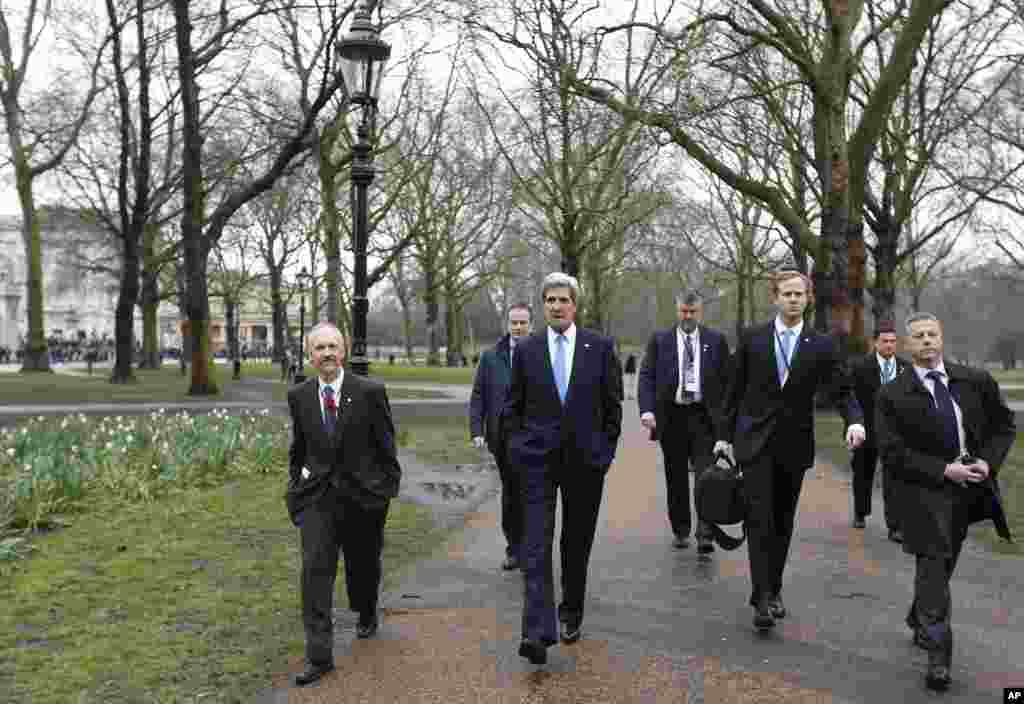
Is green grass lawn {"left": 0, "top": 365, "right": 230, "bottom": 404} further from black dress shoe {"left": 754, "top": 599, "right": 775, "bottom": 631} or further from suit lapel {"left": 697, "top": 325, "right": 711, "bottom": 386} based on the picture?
black dress shoe {"left": 754, "top": 599, "right": 775, "bottom": 631}

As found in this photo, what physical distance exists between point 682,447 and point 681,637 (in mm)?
2510

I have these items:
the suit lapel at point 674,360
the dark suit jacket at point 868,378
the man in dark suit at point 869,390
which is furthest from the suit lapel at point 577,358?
the dark suit jacket at point 868,378

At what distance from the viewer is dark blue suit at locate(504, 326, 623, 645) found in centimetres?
Result: 464

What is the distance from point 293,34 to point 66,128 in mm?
9143

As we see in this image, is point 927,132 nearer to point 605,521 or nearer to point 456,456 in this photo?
point 456,456

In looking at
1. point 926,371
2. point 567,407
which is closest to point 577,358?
point 567,407

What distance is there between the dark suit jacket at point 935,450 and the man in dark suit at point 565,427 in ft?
4.32

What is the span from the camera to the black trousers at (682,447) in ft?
23.3

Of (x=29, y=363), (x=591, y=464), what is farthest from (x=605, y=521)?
(x=29, y=363)

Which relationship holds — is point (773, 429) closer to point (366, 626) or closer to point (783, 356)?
point (783, 356)

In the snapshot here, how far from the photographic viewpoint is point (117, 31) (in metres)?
23.7

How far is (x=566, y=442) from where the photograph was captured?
15.5ft

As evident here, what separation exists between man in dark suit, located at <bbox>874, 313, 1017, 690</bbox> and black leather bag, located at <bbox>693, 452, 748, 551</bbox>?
86cm

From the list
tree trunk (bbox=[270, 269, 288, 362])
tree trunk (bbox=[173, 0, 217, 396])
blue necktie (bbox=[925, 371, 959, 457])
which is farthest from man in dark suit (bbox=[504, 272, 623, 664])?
tree trunk (bbox=[270, 269, 288, 362])
